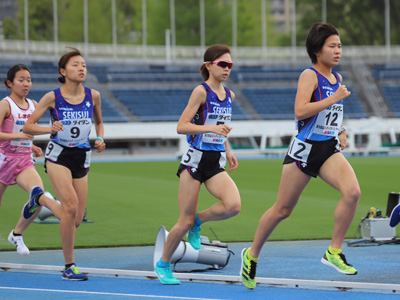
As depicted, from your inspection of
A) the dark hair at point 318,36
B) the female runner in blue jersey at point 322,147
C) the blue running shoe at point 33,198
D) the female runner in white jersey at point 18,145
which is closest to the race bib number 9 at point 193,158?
the female runner in blue jersey at point 322,147

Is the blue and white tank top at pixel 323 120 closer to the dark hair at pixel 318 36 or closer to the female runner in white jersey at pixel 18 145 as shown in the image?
the dark hair at pixel 318 36

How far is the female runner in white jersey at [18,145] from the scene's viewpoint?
838 centimetres

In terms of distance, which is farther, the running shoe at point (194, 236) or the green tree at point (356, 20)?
the green tree at point (356, 20)

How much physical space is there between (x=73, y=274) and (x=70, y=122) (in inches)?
56.2

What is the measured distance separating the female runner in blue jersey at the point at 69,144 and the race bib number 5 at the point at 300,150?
201 cm

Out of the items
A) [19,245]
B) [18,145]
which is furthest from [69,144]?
[19,245]

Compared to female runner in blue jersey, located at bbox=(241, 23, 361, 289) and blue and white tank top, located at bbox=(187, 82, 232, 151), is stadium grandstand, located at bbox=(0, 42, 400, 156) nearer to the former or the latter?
blue and white tank top, located at bbox=(187, 82, 232, 151)

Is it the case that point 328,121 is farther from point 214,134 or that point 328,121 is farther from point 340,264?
point 340,264

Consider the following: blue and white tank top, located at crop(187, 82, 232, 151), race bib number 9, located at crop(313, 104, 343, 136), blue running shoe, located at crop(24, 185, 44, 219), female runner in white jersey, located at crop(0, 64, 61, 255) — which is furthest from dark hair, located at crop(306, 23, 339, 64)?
female runner in white jersey, located at crop(0, 64, 61, 255)

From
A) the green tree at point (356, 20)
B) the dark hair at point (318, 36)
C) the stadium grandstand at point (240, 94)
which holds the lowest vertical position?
the stadium grandstand at point (240, 94)

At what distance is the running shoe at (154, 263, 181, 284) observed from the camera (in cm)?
689

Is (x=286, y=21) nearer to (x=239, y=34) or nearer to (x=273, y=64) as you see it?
(x=239, y=34)

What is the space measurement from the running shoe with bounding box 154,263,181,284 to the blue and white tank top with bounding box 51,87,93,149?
1.42 meters

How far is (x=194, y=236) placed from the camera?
703 centimetres
